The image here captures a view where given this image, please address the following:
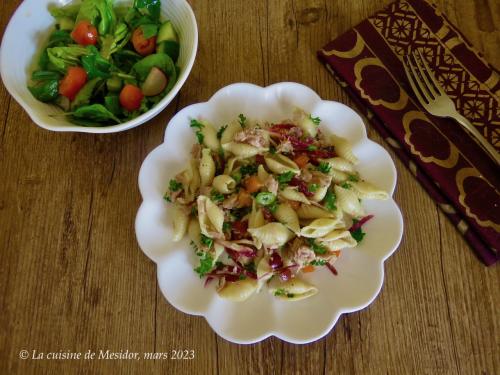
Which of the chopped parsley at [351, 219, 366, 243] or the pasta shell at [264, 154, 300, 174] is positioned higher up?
the pasta shell at [264, 154, 300, 174]

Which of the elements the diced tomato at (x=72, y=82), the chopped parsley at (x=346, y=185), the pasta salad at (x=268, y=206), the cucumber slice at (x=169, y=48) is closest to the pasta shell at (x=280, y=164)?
the pasta salad at (x=268, y=206)

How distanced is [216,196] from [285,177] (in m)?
0.15

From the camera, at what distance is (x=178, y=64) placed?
962 millimetres

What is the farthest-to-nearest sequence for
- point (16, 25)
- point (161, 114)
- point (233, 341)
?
point (161, 114) → point (16, 25) → point (233, 341)

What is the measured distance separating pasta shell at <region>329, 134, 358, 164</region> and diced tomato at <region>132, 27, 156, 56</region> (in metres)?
0.48

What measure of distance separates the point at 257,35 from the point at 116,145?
48 centimetres

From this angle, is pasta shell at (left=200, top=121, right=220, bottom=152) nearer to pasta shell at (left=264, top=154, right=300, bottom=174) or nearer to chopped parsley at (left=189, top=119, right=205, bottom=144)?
chopped parsley at (left=189, top=119, right=205, bottom=144)

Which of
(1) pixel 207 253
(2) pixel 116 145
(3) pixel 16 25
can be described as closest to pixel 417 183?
(1) pixel 207 253

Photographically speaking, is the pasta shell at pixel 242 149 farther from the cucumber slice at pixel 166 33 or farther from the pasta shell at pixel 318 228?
the cucumber slice at pixel 166 33

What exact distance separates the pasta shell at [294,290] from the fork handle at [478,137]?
51 cm

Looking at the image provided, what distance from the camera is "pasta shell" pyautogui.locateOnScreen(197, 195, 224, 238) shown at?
0.82 m

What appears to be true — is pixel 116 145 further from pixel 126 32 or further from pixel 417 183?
pixel 417 183

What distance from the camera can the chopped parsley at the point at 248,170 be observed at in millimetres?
884

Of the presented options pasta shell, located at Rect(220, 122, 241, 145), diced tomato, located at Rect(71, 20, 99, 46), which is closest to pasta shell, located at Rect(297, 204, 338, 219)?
pasta shell, located at Rect(220, 122, 241, 145)
